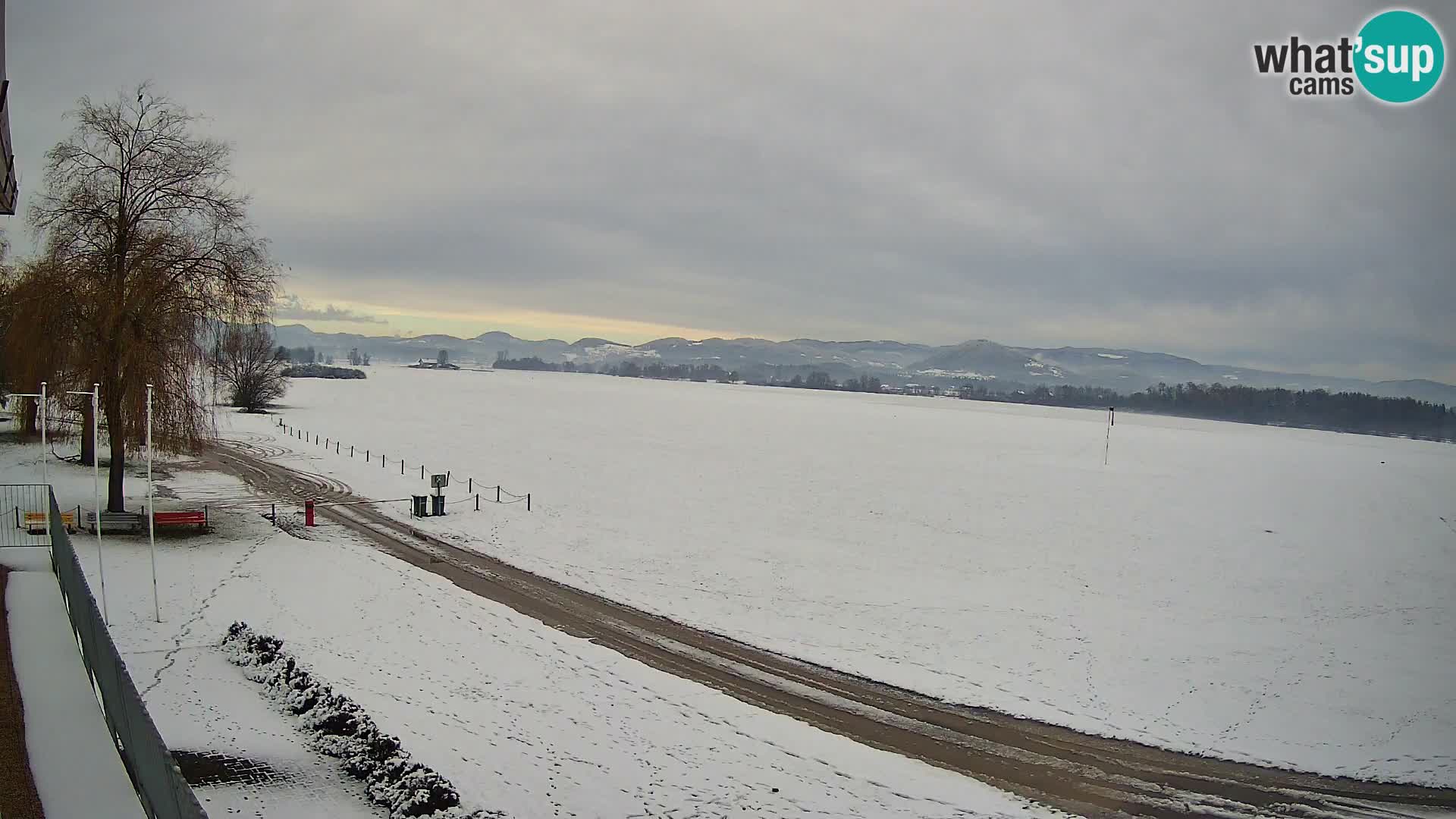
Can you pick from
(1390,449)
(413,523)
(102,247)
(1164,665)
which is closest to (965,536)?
(1164,665)

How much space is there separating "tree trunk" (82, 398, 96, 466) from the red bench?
8.63 feet

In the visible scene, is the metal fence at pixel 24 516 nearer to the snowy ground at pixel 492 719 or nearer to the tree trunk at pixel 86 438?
the tree trunk at pixel 86 438

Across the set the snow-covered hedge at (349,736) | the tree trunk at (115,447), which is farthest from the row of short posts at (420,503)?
the snow-covered hedge at (349,736)

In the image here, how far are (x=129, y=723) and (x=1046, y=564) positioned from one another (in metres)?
25.5

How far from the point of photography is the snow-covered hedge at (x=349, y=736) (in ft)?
33.6

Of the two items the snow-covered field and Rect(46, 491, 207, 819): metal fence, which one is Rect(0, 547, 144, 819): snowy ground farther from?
the snow-covered field

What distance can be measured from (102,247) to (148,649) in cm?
1643

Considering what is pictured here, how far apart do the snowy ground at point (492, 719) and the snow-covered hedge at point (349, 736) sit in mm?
274

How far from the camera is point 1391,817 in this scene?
1151cm

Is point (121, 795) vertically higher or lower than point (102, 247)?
lower

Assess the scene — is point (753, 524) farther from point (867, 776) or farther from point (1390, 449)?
point (1390, 449)

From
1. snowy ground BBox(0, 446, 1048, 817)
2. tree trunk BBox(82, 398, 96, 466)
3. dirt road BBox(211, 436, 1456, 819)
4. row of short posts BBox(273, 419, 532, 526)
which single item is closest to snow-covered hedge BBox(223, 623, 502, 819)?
snowy ground BBox(0, 446, 1048, 817)

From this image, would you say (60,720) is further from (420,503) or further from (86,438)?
(86,438)

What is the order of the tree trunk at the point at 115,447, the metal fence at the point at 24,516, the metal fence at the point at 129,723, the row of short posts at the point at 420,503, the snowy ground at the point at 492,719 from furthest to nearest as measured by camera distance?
the row of short posts at the point at 420,503
the tree trunk at the point at 115,447
the metal fence at the point at 24,516
the snowy ground at the point at 492,719
the metal fence at the point at 129,723
